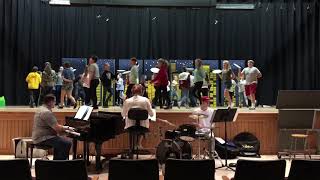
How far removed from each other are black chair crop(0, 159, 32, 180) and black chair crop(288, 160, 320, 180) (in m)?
3.26

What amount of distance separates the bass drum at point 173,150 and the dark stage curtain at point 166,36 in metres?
9.96

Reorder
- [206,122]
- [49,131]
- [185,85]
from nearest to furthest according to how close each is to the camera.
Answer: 1. [49,131]
2. [206,122]
3. [185,85]

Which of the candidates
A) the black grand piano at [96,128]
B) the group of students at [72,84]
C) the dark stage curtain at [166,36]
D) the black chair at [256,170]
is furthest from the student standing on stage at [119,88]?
the black chair at [256,170]

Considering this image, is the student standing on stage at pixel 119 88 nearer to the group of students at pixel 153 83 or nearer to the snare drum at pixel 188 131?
the group of students at pixel 153 83

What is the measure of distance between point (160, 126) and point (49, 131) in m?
3.67

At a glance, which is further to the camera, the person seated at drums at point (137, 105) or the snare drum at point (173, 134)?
the person seated at drums at point (137, 105)

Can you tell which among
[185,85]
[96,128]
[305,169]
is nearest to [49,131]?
[96,128]

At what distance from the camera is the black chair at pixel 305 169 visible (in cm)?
562

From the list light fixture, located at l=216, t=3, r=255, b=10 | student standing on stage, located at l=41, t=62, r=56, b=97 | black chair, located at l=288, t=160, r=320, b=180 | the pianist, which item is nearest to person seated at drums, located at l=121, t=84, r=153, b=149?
the pianist

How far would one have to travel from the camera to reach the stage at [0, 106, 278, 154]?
11.4 metres

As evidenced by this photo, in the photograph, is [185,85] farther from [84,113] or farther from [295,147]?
[84,113]

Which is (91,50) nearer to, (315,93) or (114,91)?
(114,91)

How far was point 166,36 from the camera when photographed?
1934cm

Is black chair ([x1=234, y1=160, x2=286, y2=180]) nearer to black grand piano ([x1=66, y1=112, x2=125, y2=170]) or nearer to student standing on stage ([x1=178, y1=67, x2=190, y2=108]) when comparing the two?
black grand piano ([x1=66, y1=112, x2=125, y2=170])
